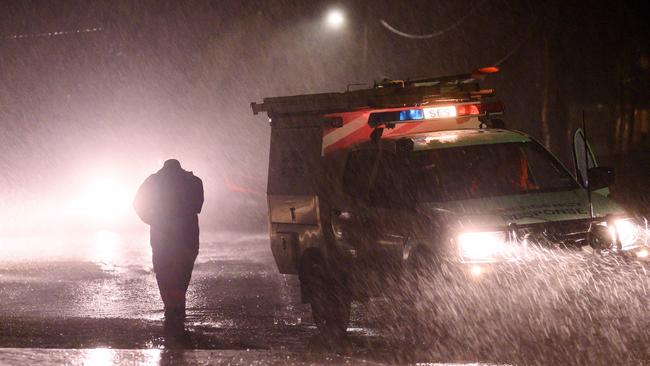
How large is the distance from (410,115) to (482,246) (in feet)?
8.07

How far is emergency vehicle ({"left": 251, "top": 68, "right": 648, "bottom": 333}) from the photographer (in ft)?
25.2

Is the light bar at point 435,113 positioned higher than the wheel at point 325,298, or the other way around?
the light bar at point 435,113

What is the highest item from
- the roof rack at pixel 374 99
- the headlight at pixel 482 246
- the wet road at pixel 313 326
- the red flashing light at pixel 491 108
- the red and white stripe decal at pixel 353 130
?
the roof rack at pixel 374 99

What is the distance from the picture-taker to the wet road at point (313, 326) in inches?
296

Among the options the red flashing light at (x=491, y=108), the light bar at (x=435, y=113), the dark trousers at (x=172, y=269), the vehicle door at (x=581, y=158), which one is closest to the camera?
the vehicle door at (x=581, y=158)

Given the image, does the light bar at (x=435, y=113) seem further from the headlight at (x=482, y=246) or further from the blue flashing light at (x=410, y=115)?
the headlight at (x=482, y=246)

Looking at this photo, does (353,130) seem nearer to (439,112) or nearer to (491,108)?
(439,112)

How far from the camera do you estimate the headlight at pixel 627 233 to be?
25.7ft

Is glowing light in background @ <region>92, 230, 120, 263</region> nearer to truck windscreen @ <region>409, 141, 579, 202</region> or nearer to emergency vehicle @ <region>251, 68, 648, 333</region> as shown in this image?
emergency vehicle @ <region>251, 68, 648, 333</region>

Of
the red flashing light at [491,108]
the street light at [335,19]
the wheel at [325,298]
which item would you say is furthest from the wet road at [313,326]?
the street light at [335,19]

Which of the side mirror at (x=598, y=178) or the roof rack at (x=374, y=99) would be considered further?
the roof rack at (x=374, y=99)

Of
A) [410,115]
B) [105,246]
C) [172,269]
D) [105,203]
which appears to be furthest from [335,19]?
[410,115]

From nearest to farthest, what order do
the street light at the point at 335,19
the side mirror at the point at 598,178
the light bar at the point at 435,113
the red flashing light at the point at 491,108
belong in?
the side mirror at the point at 598,178 → the light bar at the point at 435,113 → the red flashing light at the point at 491,108 → the street light at the point at 335,19

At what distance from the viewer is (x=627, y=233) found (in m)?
7.94
